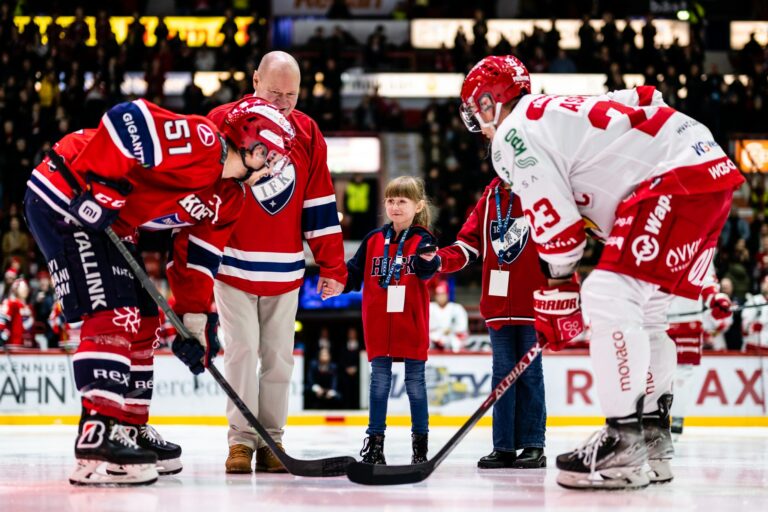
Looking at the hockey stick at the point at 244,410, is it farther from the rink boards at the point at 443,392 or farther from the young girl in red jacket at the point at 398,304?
the rink boards at the point at 443,392

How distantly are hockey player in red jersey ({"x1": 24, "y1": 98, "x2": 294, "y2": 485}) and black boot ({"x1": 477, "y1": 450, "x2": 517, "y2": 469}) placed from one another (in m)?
1.32

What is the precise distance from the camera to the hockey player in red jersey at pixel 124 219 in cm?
326

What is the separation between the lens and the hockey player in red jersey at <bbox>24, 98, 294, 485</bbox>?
10.7 ft

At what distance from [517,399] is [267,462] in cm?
116

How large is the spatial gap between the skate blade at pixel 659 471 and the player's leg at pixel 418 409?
3.40 feet

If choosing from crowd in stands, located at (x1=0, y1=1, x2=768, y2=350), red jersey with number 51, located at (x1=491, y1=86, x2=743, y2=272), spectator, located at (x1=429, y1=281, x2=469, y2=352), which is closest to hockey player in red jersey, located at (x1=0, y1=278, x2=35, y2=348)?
crowd in stands, located at (x1=0, y1=1, x2=768, y2=350)

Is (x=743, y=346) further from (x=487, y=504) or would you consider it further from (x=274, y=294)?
(x=487, y=504)

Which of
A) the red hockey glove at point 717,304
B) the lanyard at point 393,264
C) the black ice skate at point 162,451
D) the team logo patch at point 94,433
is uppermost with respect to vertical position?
the lanyard at point 393,264

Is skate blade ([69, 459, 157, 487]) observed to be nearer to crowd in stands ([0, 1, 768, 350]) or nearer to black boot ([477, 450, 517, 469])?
black boot ([477, 450, 517, 469])

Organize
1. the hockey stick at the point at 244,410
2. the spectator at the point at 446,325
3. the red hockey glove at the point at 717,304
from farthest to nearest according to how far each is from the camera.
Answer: the spectator at the point at 446,325 → the red hockey glove at the point at 717,304 → the hockey stick at the point at 244,410

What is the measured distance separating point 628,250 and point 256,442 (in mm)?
1691

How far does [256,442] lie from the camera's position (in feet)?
13.3

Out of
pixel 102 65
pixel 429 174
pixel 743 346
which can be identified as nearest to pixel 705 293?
pixel 743 346

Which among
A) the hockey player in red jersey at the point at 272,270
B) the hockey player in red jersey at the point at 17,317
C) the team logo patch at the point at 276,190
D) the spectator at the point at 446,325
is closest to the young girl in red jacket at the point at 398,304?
the hockey player in red jersey at the point at 272,270
